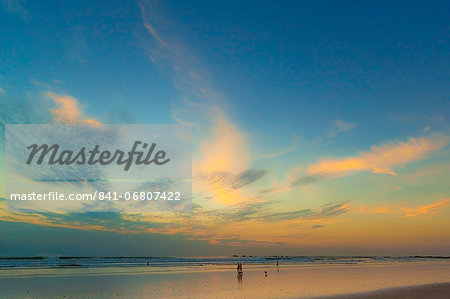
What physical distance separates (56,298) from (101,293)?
425 cm

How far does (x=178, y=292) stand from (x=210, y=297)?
4499 mm

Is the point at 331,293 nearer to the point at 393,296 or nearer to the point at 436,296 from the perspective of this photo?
the point at 393,296

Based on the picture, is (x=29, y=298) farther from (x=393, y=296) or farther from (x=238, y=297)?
(x=393, y=296)

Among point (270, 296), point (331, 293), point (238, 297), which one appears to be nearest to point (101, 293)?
point (238, 297)

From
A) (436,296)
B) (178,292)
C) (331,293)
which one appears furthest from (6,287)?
(436,296)

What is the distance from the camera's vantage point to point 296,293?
106 feet

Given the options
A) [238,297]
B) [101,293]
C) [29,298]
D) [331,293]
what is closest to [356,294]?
[331,293]

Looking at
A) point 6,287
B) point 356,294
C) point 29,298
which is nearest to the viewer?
point 29,298

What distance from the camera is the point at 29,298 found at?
96.8 feet

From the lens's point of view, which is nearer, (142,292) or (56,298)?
(56,298)

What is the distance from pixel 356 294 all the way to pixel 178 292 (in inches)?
621

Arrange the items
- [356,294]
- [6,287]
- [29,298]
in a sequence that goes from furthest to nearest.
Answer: [6,287] → [356,294] → [29,298]

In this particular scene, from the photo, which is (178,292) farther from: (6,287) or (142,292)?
(6,287)

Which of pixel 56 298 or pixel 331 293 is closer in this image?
pixel 56 298
